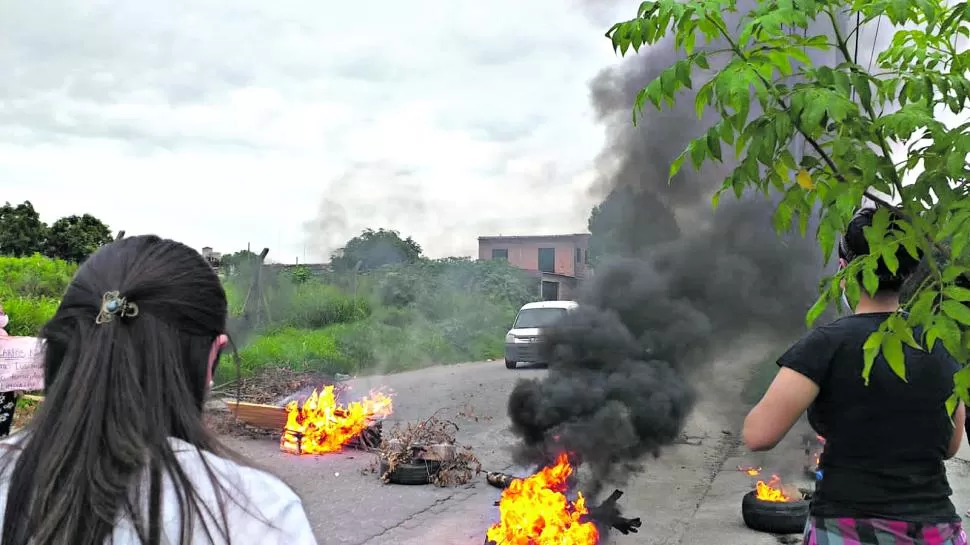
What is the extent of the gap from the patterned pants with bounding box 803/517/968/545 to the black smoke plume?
139 inches

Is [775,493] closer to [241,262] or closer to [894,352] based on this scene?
[894,352]

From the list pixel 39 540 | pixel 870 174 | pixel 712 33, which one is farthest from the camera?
pixel 712 33

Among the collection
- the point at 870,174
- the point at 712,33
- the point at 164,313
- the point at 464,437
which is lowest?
the point at 464,437

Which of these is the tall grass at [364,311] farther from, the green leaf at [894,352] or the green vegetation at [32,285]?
the green leaf at [894,352]

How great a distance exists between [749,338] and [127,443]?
8767 mm

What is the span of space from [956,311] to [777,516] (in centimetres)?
455

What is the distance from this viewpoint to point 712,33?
198cm

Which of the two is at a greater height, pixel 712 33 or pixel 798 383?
pixel 712 33

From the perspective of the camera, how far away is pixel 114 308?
1204 mm

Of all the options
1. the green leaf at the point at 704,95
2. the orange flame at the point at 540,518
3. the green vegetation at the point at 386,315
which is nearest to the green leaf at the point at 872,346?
the green leaf at the point at 704,95

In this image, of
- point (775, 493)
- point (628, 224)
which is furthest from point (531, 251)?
point (775, 493)

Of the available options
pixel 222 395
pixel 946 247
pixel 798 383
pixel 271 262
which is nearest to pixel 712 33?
pixel 946 247

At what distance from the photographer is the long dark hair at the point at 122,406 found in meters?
1.14

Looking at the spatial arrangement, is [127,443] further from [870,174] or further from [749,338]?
[749,338]
